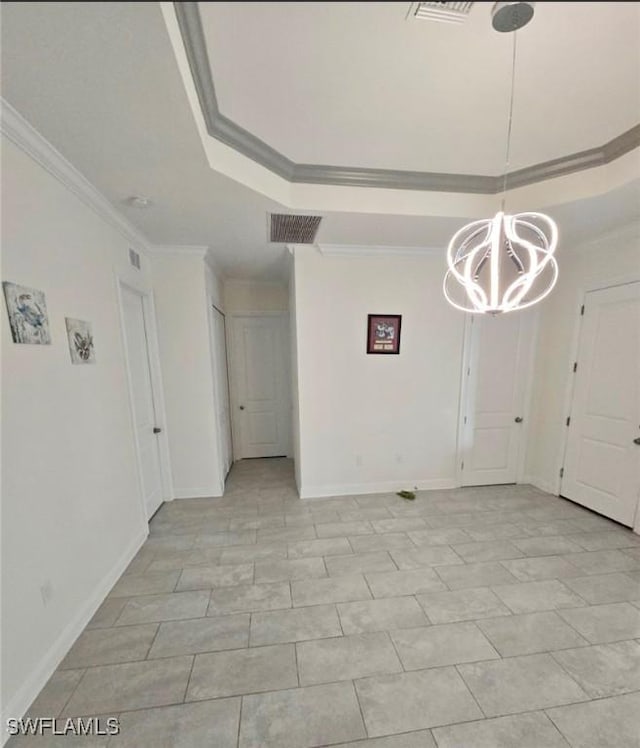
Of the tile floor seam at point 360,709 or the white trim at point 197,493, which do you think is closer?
the tile floor seam at point 360,709

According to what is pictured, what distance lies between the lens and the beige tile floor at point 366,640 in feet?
4.26

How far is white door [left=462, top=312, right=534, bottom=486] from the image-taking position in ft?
11.0

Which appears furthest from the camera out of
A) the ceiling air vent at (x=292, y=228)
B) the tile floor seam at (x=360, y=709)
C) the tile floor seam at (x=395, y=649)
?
the ceiling air vent at (x=292, y=228)

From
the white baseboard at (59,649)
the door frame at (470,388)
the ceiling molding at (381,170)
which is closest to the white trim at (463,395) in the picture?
the door frame at (470,388)

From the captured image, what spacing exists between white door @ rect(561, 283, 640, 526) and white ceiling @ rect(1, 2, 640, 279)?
79 centimetres

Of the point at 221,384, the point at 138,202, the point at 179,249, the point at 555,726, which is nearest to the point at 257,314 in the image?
the point at 221,384

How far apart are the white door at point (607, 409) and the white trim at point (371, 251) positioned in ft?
5.36

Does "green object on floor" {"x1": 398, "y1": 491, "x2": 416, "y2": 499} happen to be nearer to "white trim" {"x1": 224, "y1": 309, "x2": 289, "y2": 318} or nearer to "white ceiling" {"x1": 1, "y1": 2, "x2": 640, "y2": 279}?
"white ceiling" {"x1": 1, "y1": 2, "x2": 640, "y2": 279}

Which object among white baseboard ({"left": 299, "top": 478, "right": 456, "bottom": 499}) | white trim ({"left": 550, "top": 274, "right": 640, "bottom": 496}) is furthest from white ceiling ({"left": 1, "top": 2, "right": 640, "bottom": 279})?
white baseboard ({"left": 299, "top": 478, "right": 456, "bottom": 499})

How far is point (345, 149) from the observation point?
1917mm

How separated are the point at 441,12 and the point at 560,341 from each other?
10.4 ft

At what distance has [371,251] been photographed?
10.1 ft

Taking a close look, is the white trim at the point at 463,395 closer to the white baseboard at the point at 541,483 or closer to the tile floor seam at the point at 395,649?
the white baseboard at the point at 541,483

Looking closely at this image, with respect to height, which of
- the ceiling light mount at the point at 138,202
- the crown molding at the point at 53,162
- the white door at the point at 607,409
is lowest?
the white door at the point at 607,409
